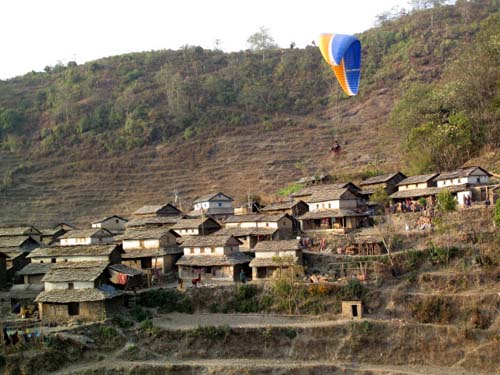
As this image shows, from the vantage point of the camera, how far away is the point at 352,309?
117ft

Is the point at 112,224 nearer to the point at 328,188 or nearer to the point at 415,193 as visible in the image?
the point at 328,188

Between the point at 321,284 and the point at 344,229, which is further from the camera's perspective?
the point at 344,229

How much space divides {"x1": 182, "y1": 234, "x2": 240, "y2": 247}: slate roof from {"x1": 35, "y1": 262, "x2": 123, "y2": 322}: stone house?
8.19 meters

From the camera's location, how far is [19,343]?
1236 inches

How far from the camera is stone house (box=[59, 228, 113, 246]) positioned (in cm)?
4828

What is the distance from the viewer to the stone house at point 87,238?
48.3 m

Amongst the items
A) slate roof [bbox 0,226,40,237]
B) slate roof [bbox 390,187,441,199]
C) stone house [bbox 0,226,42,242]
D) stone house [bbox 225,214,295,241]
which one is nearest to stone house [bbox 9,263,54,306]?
stone house [bbox 0,226,42,242]

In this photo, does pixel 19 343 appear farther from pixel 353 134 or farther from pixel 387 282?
pixel 353 134

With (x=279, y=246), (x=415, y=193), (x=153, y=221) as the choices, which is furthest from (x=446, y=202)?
(x=153, y=221)

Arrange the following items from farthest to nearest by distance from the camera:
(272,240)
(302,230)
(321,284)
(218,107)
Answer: (218,107), (302,230), (272,240), (321,284)

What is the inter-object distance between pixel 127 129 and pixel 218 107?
53.5 ft

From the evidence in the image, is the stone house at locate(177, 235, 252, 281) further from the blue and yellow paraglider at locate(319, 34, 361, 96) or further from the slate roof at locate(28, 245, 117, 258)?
the blue and yellow paraglider at locate(319, 34, 361, 96)

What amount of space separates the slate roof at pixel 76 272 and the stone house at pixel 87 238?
31.4 ft

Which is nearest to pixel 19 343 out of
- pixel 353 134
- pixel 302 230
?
pixel 302 230
